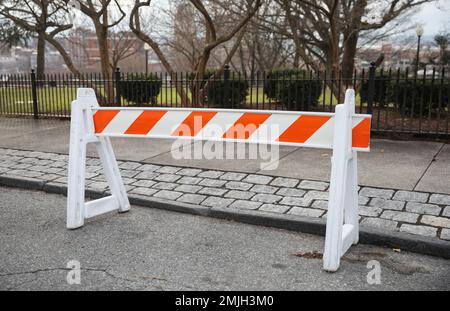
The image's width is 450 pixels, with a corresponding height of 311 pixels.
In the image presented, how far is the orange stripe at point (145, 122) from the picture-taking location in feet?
14.9

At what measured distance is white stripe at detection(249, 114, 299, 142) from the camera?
3951mm

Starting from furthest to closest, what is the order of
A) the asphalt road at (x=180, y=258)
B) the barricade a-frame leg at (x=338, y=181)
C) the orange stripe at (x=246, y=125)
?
the orange stripe at (x=246, y=125) < the barricade a-frame leg at (x=338, y=181) < the asphalt road at (x=180, y=258)

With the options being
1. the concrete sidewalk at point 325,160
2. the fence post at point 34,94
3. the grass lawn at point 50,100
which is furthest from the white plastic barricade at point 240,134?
the fence post at point 34,94

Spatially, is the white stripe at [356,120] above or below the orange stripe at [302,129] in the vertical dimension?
above

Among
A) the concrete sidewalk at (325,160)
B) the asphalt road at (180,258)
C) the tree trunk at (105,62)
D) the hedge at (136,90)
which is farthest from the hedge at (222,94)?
the asphalt road at (180,258)

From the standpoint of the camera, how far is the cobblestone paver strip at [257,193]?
447cm

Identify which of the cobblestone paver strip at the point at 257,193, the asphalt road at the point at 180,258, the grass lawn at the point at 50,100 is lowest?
the asphalt road at the point at 180,258

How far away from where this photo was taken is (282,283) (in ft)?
11.0

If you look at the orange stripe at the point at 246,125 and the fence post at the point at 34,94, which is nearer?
the orange stripe at the point at 246,125

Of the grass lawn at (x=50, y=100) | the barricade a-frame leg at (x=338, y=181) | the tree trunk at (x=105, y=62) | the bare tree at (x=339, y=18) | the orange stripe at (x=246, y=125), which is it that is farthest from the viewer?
the bare tree at (x=339, y=18)

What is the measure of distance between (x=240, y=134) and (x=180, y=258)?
1221 mm

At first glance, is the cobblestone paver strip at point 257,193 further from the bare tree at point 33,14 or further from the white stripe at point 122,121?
the bare tree at point 33,14

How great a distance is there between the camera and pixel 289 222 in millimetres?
4512

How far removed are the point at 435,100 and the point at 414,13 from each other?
10.8m
